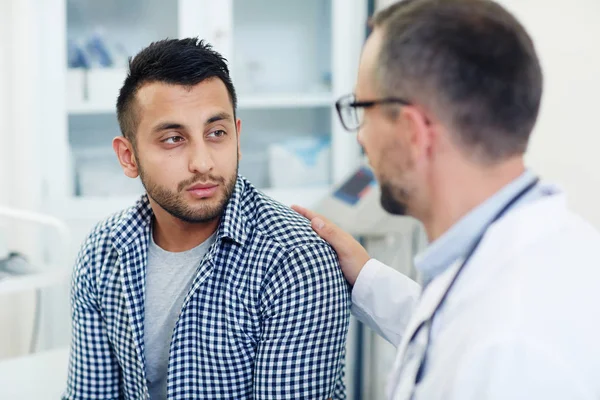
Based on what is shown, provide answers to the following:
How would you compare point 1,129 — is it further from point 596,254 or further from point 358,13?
point 596,254

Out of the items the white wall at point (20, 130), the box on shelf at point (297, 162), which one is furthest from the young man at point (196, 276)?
the box on shelf at point (297, 162)

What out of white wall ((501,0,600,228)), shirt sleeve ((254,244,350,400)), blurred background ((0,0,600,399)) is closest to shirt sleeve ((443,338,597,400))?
shirt sleeve ((254,244,350,400))

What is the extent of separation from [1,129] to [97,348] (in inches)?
48.6

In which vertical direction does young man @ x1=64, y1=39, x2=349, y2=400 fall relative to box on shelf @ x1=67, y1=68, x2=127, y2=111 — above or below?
below

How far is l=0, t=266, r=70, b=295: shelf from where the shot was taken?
176 centimetres

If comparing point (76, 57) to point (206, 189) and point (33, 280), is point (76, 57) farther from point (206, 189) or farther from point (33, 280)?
point (206, 189)

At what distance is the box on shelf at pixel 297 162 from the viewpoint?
2715 millimetres

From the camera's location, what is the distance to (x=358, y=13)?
2693mm

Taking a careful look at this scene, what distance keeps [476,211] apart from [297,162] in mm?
1878

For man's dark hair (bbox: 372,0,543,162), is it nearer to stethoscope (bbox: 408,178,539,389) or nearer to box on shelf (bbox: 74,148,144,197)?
stethoscope (bbox: 408,178,539,389)

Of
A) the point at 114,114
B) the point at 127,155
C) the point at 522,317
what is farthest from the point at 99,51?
the point at 522,317

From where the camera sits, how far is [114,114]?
2555 mm

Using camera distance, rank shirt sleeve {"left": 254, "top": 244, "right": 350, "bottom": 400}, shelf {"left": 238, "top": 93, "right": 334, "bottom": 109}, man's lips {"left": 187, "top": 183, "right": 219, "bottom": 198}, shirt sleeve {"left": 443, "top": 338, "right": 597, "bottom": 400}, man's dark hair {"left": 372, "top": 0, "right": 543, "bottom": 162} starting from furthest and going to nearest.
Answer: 1. shelf {"left": 238, "top": 93, "right": 334, "bottom": 109}
2. man's lips {"left": 187, "top": 183, "right": 219, "bottom": 198}
3. shirt sleeve {"left": 254, "top": 244, "right": 350, "bottom": 400}
4. man's dark hair {"left": 372, "top": 0, "right": 543, "bottom": 162}
5. shirt sleeve {"left": 443, "top": 338, "right": 597, "bottom": 400}

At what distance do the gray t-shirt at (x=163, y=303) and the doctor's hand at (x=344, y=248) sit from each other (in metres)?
0.22
